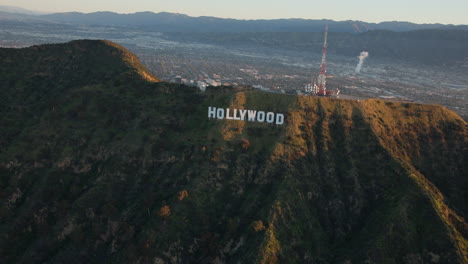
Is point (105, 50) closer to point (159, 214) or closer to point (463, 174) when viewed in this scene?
point (159, 214)

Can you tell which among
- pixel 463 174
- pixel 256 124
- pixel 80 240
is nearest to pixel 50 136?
pixel 80 240

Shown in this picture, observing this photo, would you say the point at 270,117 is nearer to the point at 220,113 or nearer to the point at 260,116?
the point at 260,116

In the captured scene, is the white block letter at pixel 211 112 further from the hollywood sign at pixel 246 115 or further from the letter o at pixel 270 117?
the letter o at pixel 270 117

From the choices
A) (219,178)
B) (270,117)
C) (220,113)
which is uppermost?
(220,113)

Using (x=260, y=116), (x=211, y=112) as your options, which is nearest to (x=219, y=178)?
(x=211, y=112)

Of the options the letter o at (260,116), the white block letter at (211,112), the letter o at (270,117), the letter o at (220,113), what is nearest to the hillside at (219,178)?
the white block letter at (211,112)
